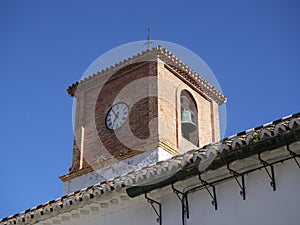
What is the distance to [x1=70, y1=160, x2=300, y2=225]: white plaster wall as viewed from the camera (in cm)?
702

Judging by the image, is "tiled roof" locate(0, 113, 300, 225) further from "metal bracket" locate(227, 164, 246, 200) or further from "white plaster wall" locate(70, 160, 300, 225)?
"white plaster wall" locate(70, 160, 300, 225)

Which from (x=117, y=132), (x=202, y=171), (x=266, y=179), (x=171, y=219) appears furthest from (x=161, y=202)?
(x=117, y=132)

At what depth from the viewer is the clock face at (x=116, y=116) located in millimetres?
16047

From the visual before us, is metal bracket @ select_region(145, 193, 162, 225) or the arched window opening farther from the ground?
the arched window opening

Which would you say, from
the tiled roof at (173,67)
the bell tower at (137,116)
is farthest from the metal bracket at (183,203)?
the tiled roof at (173,67)

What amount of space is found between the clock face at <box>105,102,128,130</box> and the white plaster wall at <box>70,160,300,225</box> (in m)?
7.73

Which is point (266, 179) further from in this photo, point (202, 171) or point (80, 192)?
point (80, 192)

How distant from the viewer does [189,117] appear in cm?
1591

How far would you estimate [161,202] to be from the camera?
827cm

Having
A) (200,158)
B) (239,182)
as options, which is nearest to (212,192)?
(239,182)

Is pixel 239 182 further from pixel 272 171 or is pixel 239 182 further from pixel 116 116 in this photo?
pixel 116 116

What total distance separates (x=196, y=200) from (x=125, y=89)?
8826 millimetres

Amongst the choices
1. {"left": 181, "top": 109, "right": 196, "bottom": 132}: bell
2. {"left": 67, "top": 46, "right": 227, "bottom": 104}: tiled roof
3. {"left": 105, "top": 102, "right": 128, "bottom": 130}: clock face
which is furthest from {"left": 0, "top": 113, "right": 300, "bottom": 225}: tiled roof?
{"left": 67, "top": 46, "right": 227, "bottom": 104}: tiled roof

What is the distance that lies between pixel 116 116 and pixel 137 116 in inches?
29.7
